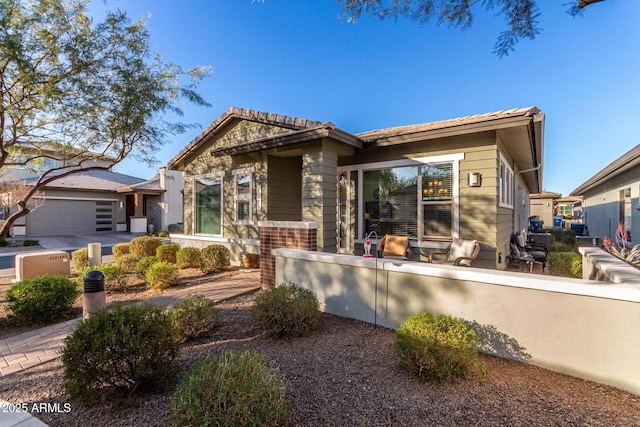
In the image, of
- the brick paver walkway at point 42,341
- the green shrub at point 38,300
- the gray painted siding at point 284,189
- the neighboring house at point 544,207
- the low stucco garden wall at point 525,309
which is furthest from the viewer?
the neighboring house at point 544,207

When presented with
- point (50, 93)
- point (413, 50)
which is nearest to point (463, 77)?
point (413, 50)

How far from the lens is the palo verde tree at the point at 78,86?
16.1 ft

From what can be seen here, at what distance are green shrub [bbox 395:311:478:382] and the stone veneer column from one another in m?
Answer: 2.73

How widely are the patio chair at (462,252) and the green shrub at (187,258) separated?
5.98m

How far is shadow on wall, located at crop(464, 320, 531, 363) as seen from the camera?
2970mm

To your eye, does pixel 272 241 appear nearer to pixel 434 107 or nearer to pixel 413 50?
pixel 413 50

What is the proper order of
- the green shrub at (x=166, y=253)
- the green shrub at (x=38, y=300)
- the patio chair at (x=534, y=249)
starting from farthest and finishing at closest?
the green shrub at (x=166, y=253) < the patio chair at (x=534, y=249) < the green shrub at (x=38, y=300)

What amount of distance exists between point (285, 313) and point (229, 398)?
169 centimetres

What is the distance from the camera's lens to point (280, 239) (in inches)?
219

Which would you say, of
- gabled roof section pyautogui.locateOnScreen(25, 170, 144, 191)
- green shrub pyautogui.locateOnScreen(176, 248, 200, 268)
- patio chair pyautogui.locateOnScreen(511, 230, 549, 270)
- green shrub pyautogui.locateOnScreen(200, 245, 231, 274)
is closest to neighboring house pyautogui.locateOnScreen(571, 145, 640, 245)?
patio chair pyautogui.locateOnScreen(511, 230, 549, 270)

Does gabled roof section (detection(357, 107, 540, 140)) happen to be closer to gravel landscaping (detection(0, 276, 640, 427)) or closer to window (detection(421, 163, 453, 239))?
window (detection(421, 163, 453, 239))

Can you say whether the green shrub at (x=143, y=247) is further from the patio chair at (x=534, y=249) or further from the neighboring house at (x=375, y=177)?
the patio chair at (x=534, y=249)

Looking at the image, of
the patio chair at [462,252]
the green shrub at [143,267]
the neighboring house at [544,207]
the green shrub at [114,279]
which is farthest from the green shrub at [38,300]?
the neighboring house at [544,207]

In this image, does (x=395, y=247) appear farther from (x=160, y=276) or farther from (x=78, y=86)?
(x=78, y=86)
